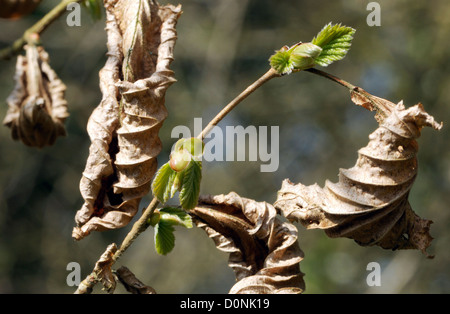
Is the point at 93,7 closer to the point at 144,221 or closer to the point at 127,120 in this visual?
the point at 127,120

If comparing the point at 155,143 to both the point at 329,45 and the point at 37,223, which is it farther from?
the point at 37,223

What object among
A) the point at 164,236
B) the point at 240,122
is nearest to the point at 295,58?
the point at 164,236

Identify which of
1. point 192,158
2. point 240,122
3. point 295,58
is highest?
point 240,122

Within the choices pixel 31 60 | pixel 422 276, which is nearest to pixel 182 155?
pixel 31 60

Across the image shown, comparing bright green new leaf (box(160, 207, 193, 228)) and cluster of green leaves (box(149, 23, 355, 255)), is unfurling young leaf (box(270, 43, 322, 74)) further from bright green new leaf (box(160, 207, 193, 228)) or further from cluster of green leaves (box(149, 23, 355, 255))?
bright green new leaf (box(160, 207, 193, 228))

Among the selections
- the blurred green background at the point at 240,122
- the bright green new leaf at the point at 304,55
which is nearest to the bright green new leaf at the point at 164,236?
the bright green new leaf at the point at 304,55

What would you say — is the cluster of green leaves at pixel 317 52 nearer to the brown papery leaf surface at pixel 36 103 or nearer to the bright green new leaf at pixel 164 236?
the bright green new leaf at pixel 164 236
